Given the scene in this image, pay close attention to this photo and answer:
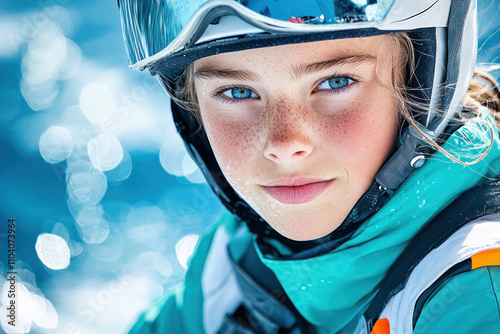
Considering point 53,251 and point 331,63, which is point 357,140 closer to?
point 331,63

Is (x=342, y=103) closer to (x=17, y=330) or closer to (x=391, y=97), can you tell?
(x=391, y=97)

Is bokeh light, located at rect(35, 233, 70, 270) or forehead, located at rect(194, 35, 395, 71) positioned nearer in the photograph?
forehead, located at rect(194, 35, 395, 71)

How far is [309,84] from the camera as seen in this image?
3.56ft

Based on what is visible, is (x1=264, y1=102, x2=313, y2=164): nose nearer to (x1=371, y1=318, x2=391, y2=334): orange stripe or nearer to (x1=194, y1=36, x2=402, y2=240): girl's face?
(x1=194, y1=36, x2=402, y2=240): girl's face

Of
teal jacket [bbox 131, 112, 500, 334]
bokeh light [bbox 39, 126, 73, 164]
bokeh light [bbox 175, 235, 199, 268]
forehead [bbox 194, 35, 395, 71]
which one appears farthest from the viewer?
bokeh light [bbox 39, 126, 73, 164]

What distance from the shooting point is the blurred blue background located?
255 centimetres

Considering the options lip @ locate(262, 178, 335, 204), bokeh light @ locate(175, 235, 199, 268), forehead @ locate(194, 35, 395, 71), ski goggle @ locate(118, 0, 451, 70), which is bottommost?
bokeh light @ locate(175, 235, 199, 268)

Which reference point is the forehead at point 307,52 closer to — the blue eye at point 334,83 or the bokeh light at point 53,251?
the blue eye at point 334,83

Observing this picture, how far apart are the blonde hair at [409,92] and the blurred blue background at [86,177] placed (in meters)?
1.30

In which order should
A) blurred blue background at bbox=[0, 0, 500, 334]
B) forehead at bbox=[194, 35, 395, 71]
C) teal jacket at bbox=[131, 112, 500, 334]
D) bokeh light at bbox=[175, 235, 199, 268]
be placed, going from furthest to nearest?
bokeh light at bbox=[175, 235, 199, 268] < blurred blue background at bbox=[0, 0, 500, 334] < forehead at bbox=[194, 35, 395, 71] < teal jacket at bbox=[131, 112, 500, 334]

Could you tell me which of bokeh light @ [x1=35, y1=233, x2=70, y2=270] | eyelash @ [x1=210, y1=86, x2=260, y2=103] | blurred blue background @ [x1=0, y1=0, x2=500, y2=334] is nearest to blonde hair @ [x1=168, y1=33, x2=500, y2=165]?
eyelash @ [x1=210, y1=86, x2=260, y2=103]

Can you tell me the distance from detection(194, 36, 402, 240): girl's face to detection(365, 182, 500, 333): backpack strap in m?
0.15

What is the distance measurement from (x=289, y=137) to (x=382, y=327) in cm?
42

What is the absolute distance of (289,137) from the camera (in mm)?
1072
